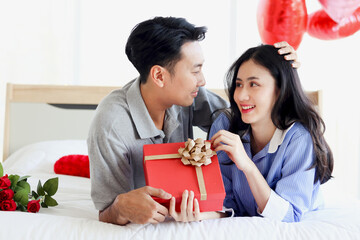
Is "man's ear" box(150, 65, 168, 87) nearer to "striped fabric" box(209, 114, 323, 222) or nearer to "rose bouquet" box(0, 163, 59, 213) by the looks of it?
"striped fabric" box(209, 114, 323, 222)

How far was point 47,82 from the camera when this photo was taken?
9.94 feet

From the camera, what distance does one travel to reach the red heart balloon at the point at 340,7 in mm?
2039

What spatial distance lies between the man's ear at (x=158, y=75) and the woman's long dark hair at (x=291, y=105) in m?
0.27

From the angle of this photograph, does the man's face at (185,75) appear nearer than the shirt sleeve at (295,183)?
No

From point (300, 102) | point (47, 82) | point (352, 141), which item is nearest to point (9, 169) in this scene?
point (47, 82)

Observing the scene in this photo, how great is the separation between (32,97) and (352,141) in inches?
87.6

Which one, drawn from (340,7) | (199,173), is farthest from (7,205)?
(340,7)

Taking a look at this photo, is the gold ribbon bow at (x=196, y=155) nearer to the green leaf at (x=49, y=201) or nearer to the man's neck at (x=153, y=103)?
the man's neck at (x=153, y=103)

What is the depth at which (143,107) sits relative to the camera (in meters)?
1.42

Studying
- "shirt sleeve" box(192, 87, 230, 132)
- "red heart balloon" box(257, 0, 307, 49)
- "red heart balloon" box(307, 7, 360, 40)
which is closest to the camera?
"shirt sleeve" box(192, 87, 230, 132)

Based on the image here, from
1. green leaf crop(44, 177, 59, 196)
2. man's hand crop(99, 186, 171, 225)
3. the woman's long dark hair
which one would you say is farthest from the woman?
green leaf crop(44, 177, 59, 196)

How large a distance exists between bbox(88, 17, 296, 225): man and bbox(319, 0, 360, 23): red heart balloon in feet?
3.22

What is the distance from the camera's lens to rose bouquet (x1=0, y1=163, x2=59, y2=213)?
4.28ft

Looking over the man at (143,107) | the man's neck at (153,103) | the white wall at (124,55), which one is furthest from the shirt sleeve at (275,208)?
the white wall at (124,55)
